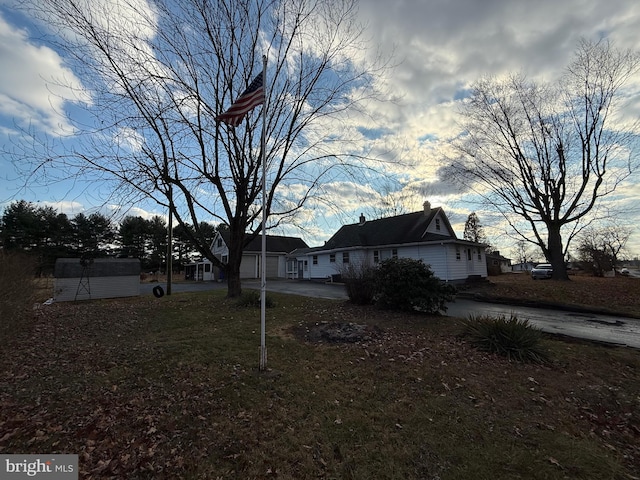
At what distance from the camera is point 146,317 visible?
32.4 feet

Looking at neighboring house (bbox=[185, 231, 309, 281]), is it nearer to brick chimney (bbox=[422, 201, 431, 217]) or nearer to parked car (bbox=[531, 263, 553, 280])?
brick chimney (bbox=[422, 201, 431, 217])

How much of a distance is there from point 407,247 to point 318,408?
2070cm

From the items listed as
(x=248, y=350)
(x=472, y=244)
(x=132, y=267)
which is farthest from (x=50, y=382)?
(x=472, y=244)

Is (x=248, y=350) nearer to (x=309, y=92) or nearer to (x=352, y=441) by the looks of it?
(x=352, y=441)

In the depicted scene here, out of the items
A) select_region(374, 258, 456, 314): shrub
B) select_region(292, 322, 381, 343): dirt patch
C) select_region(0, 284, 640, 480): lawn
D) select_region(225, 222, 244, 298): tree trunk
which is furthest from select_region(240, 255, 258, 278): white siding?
select_region(292, 322, 381, 343): dirt patch

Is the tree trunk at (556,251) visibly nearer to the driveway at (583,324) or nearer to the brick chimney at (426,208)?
the brick chimney at (426,208)

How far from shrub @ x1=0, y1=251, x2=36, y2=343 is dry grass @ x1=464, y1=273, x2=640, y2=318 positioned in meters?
18.2

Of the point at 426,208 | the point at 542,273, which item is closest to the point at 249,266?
the point at 426,208

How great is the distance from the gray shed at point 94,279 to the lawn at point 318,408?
418 inches

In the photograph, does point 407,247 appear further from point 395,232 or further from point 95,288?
point 95,288

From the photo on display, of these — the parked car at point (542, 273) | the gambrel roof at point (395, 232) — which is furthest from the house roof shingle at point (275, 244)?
the parked car at point (542, 273)

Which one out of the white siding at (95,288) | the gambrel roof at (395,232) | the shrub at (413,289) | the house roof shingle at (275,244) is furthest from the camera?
the house roof shingle at (275,244)

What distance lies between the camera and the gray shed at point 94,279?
50.7ft

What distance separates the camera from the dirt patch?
277 inches
